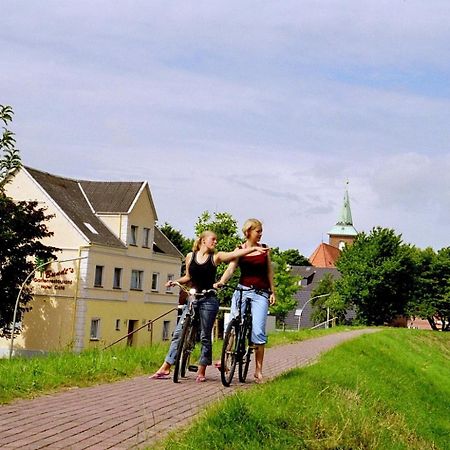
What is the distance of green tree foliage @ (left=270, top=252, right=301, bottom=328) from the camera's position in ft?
253

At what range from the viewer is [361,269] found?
7356 cm

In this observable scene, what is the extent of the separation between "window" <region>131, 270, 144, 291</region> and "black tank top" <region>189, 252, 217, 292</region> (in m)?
46.2

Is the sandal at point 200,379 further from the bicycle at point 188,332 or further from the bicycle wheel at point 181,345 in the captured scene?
the bicycle wheel at point 181,345

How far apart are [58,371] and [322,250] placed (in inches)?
6550

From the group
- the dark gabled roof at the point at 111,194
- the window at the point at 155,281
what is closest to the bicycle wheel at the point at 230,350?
the dark gabled roof at the point at 111,194

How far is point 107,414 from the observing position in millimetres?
7590

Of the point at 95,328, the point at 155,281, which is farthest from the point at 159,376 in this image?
the point at 155,281

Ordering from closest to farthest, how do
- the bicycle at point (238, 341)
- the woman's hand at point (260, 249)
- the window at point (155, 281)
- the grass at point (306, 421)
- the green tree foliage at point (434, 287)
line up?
the grass at point (306, 421) → the woman's hand at point (260, 249) → the bicycle at point (238, 341) → the window at point (155, 281) → the green tree foliage at point (434, 287)

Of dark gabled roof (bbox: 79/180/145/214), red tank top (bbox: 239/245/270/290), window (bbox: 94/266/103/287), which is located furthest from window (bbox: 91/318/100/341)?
red tank top (bbox: 239/245/270/290)

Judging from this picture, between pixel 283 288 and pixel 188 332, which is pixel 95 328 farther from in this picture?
pixel 188 332

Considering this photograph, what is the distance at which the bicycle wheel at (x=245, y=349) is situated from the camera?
10.8 meters

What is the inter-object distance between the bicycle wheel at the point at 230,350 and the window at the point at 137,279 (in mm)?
46243

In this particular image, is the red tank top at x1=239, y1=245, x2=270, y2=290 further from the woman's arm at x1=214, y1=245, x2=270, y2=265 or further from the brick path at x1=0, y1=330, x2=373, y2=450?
the brick path at x1=0, y1=330, x2=373, y2=450

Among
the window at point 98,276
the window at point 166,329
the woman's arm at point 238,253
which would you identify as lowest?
the woman's arm at point 238,253
